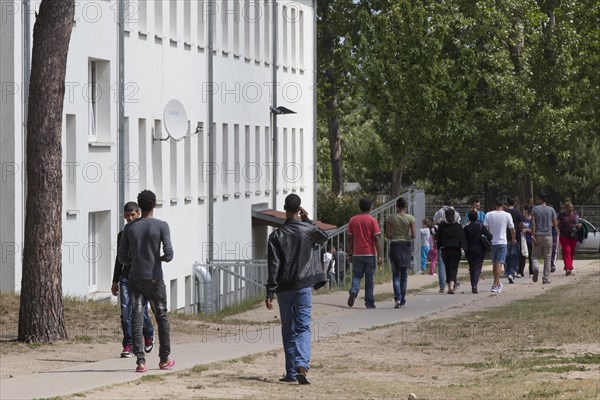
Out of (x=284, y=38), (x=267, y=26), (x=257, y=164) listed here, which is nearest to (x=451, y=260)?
(x=257, y=164)

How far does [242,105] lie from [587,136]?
21.4 metres

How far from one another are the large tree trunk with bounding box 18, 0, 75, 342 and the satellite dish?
1498 centimetres

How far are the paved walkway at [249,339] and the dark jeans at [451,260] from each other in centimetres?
39

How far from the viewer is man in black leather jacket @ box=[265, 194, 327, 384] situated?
1480cm

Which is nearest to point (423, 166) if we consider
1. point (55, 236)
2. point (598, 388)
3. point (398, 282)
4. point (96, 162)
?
point (96, 162)

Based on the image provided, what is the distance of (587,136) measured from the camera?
6569 cm

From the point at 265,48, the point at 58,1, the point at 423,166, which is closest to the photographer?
the point at 58,1

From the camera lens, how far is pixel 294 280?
48.6 feet

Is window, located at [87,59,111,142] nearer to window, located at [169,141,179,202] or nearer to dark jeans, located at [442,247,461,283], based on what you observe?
window, located at [169,141,179,202]

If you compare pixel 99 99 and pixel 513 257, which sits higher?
pixel 99 99

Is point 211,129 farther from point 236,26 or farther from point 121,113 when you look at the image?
point 121,113

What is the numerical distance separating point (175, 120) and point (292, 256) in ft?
A: 68.8

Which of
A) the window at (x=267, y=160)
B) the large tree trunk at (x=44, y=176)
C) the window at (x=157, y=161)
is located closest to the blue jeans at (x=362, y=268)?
the large tree trunk at (x=44, y=176)

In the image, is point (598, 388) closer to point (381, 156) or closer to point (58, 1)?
point (58, 1)
